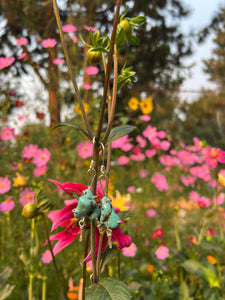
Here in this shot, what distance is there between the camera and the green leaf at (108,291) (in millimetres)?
334

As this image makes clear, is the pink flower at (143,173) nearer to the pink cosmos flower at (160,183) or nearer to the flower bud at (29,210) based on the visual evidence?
the pink cosmos flower at (160,183)

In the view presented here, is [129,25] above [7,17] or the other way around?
the other way around

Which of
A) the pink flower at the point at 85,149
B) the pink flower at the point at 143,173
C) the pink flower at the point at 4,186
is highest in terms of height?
the pink flower at the point at 85,149

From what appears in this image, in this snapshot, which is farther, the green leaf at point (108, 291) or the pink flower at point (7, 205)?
the pink flower at point (7, 205)

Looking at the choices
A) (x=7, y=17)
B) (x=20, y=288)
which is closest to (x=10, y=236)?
(x=20, y=288)

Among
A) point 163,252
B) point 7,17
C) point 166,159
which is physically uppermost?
point 7,17

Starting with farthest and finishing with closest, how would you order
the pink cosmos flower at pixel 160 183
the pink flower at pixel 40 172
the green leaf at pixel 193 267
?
1. the pink cosmos flower at pixel 160 183
2. the pink flower at pixel 40 172
3. the green leaf at pixel 193 267

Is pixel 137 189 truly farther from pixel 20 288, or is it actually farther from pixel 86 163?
pixel 20 288

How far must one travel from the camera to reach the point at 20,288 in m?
1.02

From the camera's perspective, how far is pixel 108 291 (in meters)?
0.35

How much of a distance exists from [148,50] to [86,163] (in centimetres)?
305

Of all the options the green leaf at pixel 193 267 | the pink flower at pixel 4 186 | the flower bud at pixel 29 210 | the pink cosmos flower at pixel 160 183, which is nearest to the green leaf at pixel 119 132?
the flower bud at pixel 29 210

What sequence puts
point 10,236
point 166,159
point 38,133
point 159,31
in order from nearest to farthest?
point 10,236 → point 38,133 → point 166,159 → point 159,31

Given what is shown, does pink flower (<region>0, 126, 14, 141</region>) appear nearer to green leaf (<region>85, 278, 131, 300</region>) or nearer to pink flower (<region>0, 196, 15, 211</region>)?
pink flower (<region>0, 196, 15, 211</region>)
